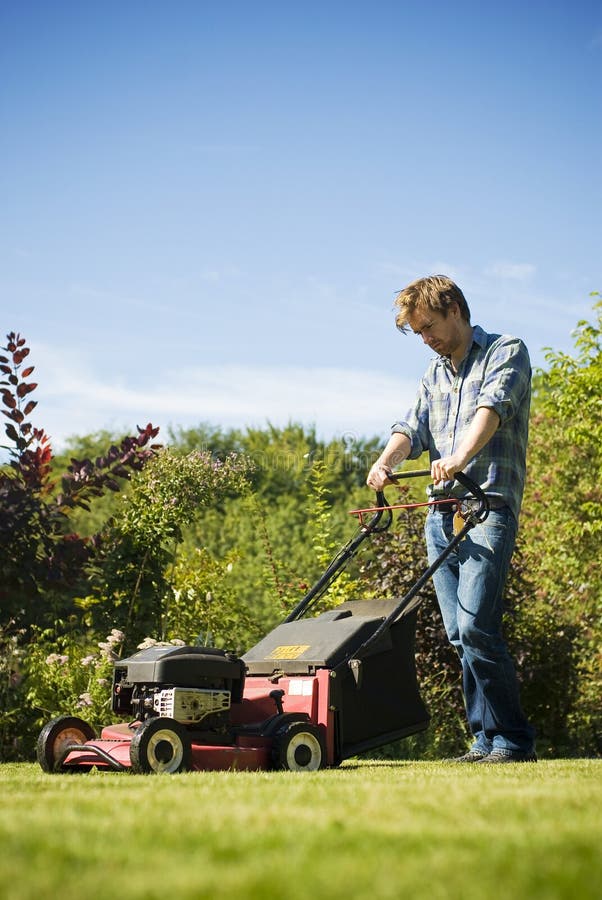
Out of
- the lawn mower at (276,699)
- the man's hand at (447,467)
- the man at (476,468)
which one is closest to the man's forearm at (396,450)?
the man at (476,468)

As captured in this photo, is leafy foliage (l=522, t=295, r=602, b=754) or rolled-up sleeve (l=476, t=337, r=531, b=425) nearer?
rolled-up sleeve (l=476, t=337, r=531, b=425)

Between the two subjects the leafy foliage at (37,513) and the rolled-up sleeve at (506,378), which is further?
the leafy foliage at (37,513)

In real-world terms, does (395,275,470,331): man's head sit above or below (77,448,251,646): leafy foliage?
above

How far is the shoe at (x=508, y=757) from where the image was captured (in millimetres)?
4641

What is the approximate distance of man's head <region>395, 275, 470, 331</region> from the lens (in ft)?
16.0

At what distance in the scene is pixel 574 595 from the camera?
34.2 ft

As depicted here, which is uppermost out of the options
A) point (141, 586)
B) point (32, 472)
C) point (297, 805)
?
point (32, 472)

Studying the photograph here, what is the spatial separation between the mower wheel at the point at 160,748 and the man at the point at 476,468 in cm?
137

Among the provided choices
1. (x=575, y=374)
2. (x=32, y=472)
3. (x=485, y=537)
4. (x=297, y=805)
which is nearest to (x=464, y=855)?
(x=297, y=805)

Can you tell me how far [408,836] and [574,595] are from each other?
860 cm

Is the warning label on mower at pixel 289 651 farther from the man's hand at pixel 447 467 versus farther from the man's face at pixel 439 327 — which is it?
the man's face at pixel 439 327

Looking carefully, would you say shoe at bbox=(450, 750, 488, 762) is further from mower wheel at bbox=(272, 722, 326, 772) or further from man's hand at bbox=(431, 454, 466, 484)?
man's hand at bbox=(431, 454, 466, 484)

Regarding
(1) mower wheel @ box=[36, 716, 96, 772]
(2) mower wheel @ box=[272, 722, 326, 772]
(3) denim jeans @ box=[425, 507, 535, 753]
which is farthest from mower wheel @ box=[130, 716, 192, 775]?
(3) denim jeans @ box=[425, 507, 535, 753]

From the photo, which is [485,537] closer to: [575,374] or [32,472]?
[32,472]
